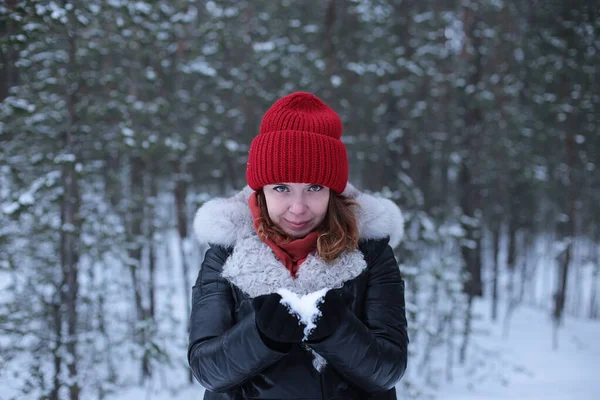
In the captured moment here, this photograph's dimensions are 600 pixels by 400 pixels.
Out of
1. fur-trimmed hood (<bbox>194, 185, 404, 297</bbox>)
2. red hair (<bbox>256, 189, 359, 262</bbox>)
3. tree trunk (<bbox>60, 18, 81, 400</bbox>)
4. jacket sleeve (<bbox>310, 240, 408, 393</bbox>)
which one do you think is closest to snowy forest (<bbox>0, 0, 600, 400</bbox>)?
tree trunk (<bbox>60, 18, 81, 400</bbox>)

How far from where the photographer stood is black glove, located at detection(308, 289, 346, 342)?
1.46m

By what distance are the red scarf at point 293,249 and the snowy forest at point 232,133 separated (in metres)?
3.93

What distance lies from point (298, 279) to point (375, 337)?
403 millimetres

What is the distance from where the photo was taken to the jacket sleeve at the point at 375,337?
152 cm

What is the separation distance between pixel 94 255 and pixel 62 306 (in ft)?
3.22

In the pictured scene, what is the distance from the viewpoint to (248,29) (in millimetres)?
10930

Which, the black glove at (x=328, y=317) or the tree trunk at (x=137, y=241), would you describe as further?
the tree trunk at (x=137, y=241)

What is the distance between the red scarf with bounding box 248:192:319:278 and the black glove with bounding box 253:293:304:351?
0.38m

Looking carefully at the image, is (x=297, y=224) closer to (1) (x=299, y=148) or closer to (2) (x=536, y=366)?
(1) (x=299, y=148)

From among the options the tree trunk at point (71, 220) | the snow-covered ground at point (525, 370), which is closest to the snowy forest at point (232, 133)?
the tree trunk at point (71, 220)

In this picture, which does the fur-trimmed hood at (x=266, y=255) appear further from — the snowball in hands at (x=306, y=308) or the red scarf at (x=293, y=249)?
the snowball in hands at (x=306, y=308)

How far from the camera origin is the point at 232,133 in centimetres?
1149

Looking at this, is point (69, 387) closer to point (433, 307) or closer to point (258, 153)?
point (258, 153)

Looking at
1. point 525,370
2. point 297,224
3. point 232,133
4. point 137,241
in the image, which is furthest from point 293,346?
point 232,133
